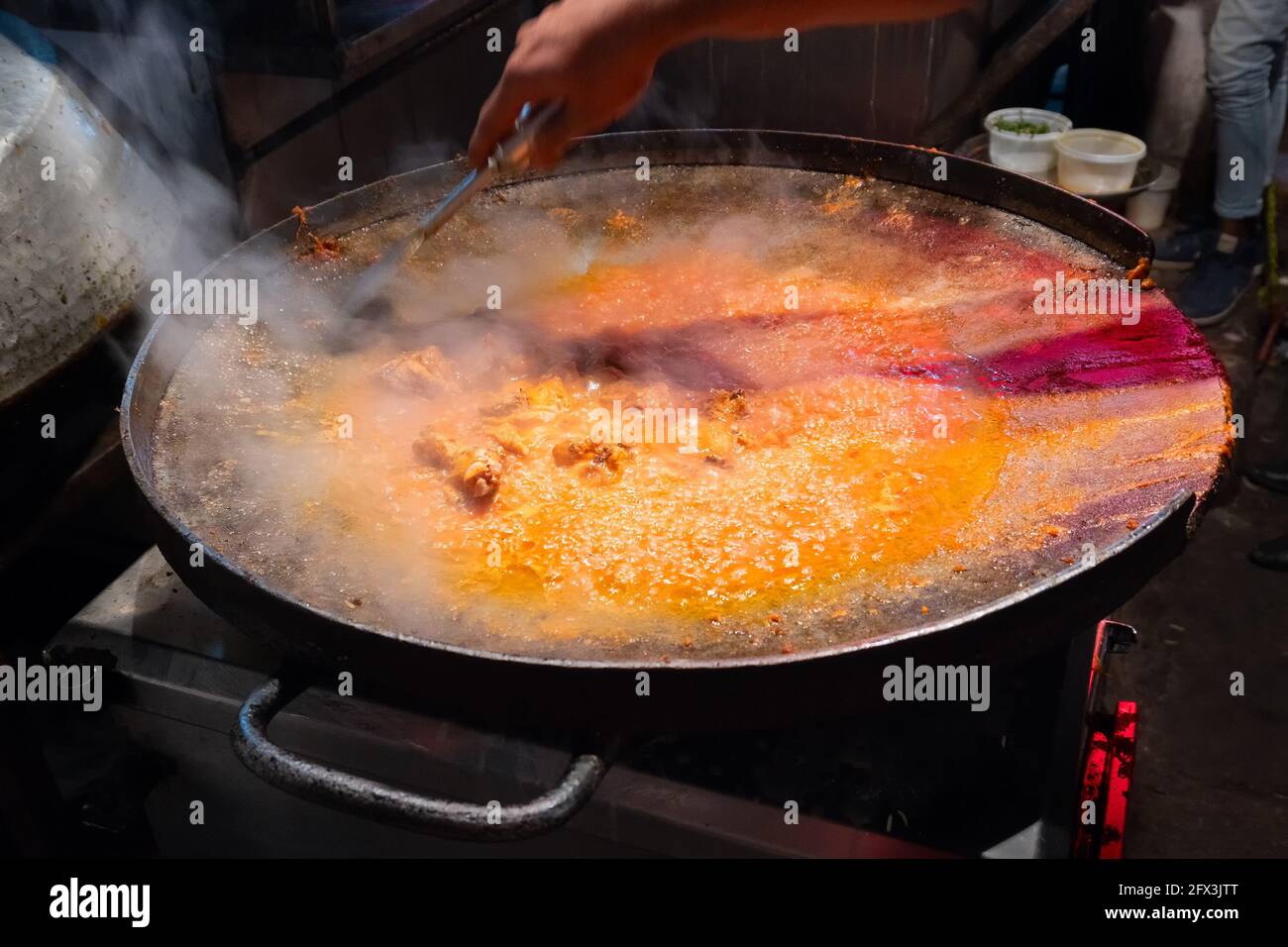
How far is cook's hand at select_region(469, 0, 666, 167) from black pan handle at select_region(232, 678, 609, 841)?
1.21 m

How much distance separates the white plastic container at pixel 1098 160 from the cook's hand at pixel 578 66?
3858 mm

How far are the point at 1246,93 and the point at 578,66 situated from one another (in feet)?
15.0

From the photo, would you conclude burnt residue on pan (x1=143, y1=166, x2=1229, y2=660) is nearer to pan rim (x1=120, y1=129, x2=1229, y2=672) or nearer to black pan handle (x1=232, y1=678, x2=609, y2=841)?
pan rim (x1=120, y1=129, x2=1229, y2=672)

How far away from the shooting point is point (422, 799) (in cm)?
134

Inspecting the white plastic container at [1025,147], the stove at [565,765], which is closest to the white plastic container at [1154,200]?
the white plastic container at [1025,147]

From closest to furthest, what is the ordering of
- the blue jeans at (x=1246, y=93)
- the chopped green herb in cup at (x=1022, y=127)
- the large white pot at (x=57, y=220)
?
the large white pot at (x=57, y=220) < the blue jeans at (x=1246, y=93) < the chopped green herb in cup at (x=1022, y=127)

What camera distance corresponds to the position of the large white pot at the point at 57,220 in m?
1.89

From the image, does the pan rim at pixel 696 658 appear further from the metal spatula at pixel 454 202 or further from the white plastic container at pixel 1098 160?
the white plastic container at pixel 1098 160

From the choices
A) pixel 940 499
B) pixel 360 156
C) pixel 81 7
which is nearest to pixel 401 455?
pixel 940 499

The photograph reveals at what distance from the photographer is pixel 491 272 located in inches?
99.3

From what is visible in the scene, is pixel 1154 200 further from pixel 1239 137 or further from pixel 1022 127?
pixel 1022 127

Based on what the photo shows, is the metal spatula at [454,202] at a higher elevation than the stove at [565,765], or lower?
higher

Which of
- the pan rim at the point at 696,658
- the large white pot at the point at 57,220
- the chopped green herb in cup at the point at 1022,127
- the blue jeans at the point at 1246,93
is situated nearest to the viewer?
the pan rim at the point at 696,658
